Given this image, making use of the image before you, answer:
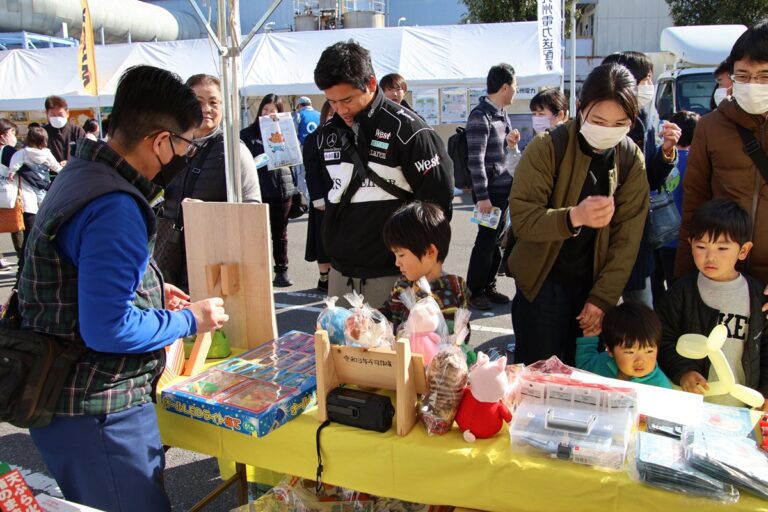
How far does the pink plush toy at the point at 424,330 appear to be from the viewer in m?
1.92

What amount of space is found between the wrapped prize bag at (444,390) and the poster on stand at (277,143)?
4467mm

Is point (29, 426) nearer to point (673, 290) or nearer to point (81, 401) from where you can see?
point (81, 401)

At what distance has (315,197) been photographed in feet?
14.7

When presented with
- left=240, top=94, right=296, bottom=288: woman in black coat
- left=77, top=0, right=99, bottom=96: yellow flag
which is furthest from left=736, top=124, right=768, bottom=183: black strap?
left=77, top=0, right=99, bottom=96: yellow flag

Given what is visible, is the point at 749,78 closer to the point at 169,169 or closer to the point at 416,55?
the point at 169,169

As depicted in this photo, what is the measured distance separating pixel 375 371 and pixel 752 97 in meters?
1.66

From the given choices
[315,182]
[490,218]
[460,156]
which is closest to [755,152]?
[490,218]

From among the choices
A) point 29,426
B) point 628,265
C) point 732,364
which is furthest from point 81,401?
point 732,364

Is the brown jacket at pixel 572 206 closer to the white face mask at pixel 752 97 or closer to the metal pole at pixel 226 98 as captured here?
the white face mask at pixel 752 97

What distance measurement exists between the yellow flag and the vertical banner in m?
8.21

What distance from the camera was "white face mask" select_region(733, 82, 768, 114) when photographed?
2150mm

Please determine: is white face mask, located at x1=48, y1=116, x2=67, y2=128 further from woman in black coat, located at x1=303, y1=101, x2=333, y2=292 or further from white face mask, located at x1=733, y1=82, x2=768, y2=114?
white face mask, located at x1=733, y1=82, x2=768, y2=114

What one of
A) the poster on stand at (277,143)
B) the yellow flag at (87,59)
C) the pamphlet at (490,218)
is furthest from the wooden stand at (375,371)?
the yellow flag at (87,59)

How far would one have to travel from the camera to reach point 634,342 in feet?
6.96
